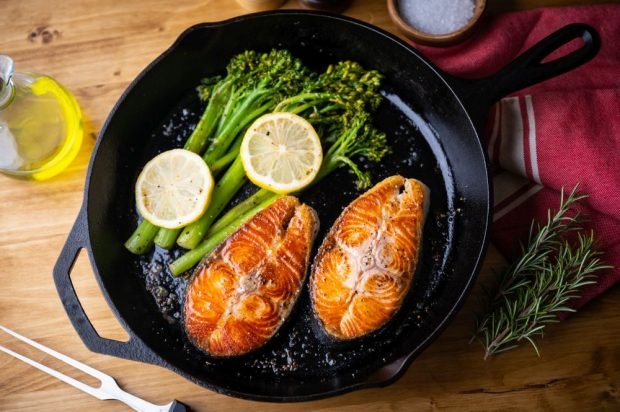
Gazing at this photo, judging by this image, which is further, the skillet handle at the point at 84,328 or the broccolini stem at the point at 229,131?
the broccolini stem at the point at 229,131

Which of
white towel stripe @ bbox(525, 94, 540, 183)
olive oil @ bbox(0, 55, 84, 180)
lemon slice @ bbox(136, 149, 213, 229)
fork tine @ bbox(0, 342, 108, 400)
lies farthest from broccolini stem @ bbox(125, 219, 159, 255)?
white towel stripe @ bbox(525, 94, 540, 183)

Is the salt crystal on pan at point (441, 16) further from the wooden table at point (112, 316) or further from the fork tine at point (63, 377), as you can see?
the fork tine at point (63, 377)

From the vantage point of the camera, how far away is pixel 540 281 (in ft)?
9.41

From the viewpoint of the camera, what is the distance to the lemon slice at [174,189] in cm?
304

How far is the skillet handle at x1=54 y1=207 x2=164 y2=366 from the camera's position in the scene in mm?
2859

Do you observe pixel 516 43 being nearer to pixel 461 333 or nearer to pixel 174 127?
pixel 461 333

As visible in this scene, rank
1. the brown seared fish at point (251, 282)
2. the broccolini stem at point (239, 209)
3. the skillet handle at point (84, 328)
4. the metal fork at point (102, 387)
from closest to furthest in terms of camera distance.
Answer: the skillet handle at point (84, 328) < the brown seared fish at point (251, 282) < the metal fork at point (102, 387) < the broccolini stem at point (239, 209)

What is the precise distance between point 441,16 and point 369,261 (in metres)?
1.39

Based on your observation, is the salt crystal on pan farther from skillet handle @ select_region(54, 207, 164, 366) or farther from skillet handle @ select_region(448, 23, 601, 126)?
skillet handle @ select_region(54, 207, 164, 366)

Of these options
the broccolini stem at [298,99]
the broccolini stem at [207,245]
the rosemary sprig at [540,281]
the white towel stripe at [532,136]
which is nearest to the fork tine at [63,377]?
the broccolini stem at [207,245]

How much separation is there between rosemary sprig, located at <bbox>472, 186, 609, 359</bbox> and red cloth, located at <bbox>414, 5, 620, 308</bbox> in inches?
3.5

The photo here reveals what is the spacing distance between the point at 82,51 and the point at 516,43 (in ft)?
8.02

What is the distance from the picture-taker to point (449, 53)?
335 cm

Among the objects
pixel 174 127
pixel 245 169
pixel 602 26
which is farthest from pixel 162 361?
pixel 602 26
